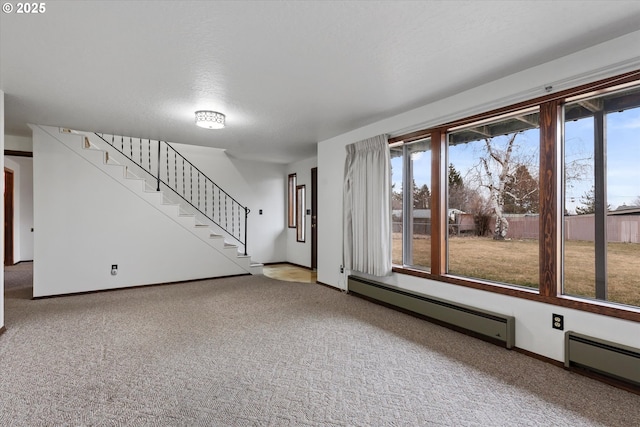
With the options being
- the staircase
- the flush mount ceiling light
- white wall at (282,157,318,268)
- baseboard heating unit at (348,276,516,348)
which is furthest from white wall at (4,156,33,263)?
baseboard heating unit at (348,276,516,348)

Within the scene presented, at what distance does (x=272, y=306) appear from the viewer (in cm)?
427

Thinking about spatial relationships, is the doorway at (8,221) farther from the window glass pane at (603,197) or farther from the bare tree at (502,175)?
the window glass pane at (603,197)

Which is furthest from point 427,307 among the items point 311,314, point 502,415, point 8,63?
point 8,63

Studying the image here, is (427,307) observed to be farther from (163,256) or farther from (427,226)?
(163,256)

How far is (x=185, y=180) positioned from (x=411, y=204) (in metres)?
4.98

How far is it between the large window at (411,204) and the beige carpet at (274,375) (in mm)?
865

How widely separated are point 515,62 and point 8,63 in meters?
4.48

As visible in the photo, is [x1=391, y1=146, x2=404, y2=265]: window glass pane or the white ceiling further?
[x1=391, y1=146, x2=404, y2=265]: window glass pane

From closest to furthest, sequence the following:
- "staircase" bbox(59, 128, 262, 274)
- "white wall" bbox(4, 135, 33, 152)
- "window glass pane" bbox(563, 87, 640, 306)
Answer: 1. "window glass pane" bbox(563, 87, 640, 306)
2. "white wall" bbox(4, 135, 33, 152)
3. "staircase" bbox(59, 128, 262, 274)

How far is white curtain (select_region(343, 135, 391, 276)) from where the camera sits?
4.24m

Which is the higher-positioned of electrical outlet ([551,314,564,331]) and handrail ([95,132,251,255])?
handrail ([95,132,251,255])

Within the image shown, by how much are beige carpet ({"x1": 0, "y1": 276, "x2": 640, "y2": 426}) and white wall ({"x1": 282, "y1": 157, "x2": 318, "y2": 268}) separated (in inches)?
136

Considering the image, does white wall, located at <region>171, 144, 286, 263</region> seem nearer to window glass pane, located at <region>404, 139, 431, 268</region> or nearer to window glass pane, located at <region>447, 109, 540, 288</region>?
window glass pane, located at <region>404, 139, 431, 268</region>

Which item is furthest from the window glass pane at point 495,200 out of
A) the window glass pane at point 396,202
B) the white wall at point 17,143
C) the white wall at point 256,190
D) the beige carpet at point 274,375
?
the white wall at point 17,143
